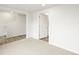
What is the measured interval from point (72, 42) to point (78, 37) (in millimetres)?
280

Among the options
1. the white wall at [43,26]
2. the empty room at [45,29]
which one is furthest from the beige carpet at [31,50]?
the white wall at [43,26]

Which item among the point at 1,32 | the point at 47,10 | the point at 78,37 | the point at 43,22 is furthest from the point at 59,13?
the point at 1,32

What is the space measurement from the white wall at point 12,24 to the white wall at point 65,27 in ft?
9.00

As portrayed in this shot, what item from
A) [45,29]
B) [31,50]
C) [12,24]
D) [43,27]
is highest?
[12,24]

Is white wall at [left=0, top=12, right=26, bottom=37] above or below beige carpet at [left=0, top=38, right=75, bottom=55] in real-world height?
above

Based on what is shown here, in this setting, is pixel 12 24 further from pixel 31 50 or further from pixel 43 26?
pixel 31 50

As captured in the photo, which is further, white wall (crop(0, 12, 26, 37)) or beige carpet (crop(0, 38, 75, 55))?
white wall (crop(0, 12, 26, 37))

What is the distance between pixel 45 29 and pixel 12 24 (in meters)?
2.26

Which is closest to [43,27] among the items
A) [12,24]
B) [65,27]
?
[12,24]

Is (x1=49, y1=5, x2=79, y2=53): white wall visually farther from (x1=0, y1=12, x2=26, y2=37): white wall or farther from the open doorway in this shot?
(x1=0, y1=12, x2=26, y2=37): white wall

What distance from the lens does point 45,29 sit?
5.08 meters

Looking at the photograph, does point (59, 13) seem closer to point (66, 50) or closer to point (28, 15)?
point (66, 50)

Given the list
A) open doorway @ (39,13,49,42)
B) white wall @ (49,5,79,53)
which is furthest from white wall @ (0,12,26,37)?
white wall @ (49,5,79,53)

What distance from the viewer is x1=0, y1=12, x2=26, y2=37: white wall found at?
4.29m
